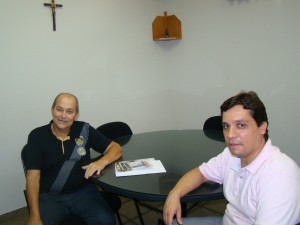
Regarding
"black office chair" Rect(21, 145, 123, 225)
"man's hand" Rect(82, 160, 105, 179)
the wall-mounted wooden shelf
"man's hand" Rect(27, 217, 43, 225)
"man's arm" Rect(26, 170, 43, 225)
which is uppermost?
the wall-mounted wooden shelf

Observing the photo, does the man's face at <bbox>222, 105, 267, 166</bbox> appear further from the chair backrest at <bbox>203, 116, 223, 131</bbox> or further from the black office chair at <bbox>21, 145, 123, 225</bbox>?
the chair backrest at <bbox>203, 116, 223, 131</bbox>

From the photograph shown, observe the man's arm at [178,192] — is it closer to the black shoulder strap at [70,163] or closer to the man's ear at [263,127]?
the man's ear at [263,127]

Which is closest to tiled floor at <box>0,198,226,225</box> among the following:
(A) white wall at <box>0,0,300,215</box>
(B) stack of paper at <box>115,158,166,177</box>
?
(A) white wall at <box>0,0,300,215</box>

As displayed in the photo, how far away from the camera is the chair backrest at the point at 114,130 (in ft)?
9.50

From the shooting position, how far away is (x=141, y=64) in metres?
4.23

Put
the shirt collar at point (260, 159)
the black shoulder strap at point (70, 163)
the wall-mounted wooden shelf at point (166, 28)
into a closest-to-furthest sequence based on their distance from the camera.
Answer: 1. the shirt collar at point (260, 159)
2. the black shoulder strap at point (70, 163)
3. the wall-mounted wooden shelf at point (166, 28)

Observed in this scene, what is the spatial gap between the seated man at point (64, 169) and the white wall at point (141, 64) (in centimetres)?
112

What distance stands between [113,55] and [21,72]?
3.93 ft

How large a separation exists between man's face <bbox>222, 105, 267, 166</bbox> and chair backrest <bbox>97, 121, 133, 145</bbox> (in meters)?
1.64

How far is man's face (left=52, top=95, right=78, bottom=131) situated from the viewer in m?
2.17

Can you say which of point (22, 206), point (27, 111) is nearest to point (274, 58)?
point (27, 111)

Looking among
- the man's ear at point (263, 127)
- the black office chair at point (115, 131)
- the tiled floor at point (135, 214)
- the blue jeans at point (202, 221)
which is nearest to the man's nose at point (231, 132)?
the man's ear at point (263, 127)

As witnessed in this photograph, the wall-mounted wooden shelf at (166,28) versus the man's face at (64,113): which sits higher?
the wall-mounted wooden shelf at (166,28)

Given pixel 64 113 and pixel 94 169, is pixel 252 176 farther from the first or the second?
pixel 64 113
